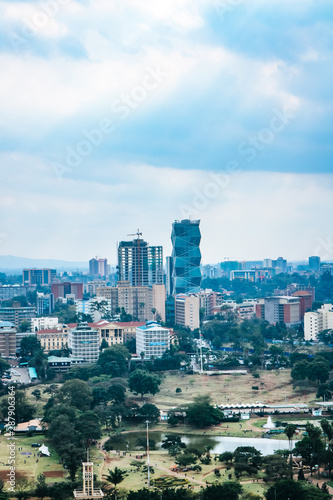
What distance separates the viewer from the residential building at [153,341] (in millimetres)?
67125

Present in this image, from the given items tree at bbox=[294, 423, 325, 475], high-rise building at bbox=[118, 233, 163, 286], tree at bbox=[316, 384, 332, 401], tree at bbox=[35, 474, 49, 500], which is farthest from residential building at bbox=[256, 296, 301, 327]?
tree at bbox=[35, 474, 49, 500]

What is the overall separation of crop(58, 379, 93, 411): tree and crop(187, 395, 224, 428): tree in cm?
621

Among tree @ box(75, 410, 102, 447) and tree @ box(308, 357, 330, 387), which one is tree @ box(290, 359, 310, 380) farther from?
tree @ box(75, 410, 102, 447)

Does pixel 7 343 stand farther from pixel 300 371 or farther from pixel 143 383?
pixel 300 371

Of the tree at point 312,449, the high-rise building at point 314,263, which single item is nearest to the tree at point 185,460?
the tree at point 312,449

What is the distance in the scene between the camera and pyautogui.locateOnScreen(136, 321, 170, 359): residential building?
67.1 meters

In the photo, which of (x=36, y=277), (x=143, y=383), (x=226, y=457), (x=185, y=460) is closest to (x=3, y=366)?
(x=143, y=383)

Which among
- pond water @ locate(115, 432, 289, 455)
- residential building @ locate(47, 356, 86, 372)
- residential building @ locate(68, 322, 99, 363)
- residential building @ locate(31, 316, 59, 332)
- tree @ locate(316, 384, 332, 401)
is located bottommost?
pond water @ locate(115, 432, 289, 455)

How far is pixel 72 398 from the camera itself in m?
47.7

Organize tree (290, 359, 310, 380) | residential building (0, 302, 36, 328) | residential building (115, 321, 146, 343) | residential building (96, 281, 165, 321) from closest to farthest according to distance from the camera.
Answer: tree (290, 359, 310, 380), residential building (115, 321, 146, 343), residential building (96, 281, 165, 321), residential building (0, 302, 36, 328)

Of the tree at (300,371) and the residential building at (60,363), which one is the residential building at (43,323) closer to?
the residential building at (60,363)

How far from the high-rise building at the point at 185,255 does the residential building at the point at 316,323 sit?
3887cm

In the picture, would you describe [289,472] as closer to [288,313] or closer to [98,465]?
[98,465]

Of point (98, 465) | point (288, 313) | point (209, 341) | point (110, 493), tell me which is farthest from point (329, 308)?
point (110, 493)
